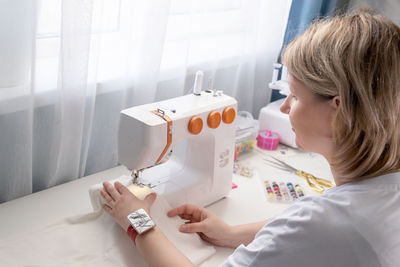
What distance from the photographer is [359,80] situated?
717 mm

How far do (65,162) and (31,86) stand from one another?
0.87 feet

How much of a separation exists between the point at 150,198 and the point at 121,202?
8 centimetres

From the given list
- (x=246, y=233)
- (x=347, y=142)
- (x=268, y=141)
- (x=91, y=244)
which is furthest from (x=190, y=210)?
(x=268, y=141)

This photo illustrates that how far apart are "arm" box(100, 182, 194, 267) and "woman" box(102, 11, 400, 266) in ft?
0.49

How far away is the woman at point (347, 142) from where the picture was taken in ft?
2.39

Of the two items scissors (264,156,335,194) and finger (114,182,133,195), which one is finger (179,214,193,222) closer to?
finger (114,182,133,195)

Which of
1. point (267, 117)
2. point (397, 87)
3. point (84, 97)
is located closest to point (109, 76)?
point (84, 97)

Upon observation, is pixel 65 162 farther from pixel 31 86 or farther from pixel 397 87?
pixel 397 87

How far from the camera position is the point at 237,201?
1.27 meters

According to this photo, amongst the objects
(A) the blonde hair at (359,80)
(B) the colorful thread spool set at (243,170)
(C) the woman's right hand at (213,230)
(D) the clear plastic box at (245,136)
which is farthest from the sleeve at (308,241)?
(D) the clear plastic box at (245,136)

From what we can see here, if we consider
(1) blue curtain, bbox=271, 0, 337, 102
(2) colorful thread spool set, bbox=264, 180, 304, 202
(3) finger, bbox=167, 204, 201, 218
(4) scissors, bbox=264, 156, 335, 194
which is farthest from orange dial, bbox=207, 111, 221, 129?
(1) blue curtain, bbox=271, 0, 337, 102

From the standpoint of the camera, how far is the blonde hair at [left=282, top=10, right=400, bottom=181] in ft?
2.37

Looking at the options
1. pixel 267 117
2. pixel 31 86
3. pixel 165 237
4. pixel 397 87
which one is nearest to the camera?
pixel 397 87

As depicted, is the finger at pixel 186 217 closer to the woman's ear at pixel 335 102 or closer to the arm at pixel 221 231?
the arm at pixel 221 231
